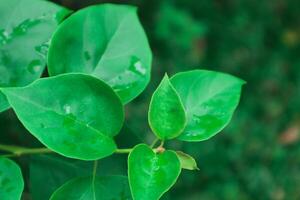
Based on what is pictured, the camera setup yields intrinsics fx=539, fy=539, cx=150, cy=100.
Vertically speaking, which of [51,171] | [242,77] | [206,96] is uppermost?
[206,96]

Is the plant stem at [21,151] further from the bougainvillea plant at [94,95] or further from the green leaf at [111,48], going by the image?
the green leaf at [111,48]

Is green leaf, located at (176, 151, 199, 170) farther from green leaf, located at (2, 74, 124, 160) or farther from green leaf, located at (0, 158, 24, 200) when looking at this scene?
green leaf, located at (0, 158, 24, 200)

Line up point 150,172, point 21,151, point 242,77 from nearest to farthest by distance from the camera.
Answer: point 150,172
point 21,151
point 242,77

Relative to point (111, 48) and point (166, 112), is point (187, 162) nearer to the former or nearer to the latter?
point (166, 112)

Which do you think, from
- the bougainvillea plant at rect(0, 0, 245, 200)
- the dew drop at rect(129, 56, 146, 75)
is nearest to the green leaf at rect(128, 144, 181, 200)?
the bougainvillea plant at rect(0, 0, 245, 200)

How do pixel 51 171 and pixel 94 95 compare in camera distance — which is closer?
pixel 94 95

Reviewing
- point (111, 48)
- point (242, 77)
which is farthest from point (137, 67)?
point (242, 77)

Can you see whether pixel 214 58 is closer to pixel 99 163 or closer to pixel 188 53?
pixel 188 53
